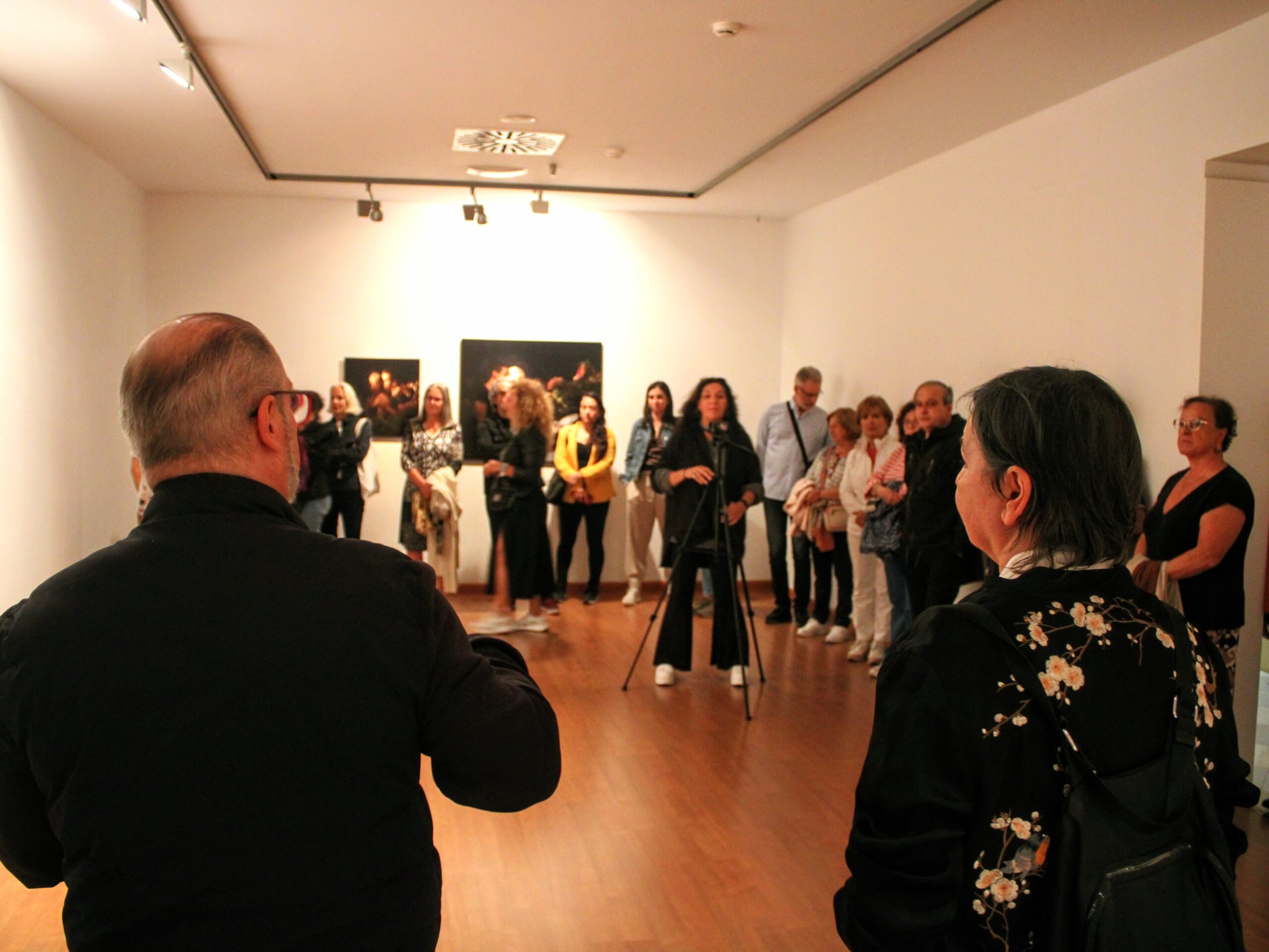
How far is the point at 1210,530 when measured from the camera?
4094 millimetres

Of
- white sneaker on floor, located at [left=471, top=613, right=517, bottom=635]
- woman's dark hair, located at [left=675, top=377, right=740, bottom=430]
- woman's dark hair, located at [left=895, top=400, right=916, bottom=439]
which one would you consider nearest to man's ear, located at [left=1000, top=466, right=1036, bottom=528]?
woman's dark hair, located at [left=675, top=377, right=740, bottom=430]

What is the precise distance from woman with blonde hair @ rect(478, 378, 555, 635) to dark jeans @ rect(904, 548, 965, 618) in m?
2.71

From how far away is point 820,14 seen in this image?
4273mm

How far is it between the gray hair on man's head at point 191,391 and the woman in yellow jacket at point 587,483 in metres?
7.01

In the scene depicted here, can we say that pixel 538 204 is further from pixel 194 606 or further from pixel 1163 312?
pixel 194 606

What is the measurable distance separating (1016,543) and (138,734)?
Result: 1082mm

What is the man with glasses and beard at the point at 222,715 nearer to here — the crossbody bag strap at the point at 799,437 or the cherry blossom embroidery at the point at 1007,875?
the cherry blossom embroidery at the point at 1007,875

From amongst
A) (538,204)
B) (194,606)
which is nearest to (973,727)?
(194,606)

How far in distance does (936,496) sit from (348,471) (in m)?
4.61

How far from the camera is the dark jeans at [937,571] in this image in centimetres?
536

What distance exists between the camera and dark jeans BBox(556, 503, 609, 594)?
8633 mm

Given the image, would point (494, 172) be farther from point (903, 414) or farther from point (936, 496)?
point (936, 496)

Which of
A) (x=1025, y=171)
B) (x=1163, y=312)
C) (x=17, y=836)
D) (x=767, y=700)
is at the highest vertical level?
(x=1025, y=171)

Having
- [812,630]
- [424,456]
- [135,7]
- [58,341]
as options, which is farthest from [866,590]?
[58,341]
